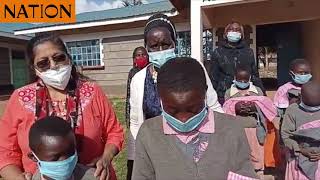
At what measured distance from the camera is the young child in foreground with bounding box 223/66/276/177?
16.2 ft

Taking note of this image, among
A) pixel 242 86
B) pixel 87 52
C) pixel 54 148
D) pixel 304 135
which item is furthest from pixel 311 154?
pixel 87 52

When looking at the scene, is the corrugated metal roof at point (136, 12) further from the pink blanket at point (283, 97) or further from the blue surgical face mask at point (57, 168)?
the blue surgical face mask at point (57, 168)

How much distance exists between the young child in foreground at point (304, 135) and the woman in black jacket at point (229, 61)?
2.94ft

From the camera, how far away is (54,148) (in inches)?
87.1

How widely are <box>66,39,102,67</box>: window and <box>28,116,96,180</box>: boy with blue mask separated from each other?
1378cm

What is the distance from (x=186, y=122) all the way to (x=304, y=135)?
8.18 feet

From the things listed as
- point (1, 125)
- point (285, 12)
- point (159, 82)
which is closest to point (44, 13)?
point (285, 12)

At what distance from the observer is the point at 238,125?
1890 mm

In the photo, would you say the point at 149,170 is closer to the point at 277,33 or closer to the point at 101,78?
the point at 101,78

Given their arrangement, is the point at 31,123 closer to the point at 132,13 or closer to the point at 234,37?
the point at 234,37

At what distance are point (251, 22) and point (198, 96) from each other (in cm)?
1009

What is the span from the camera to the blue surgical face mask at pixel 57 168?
7.22 ft

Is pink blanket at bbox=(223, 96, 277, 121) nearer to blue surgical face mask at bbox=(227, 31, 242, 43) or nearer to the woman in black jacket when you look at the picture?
the woman in black jacket

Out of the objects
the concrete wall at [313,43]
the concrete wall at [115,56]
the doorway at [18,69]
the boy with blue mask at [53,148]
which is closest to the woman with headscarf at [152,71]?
the boy with blue mask at [53,148]
